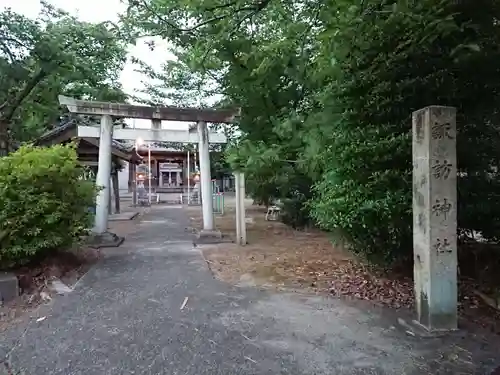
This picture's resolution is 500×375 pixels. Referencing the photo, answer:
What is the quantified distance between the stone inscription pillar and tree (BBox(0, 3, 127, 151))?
579cm

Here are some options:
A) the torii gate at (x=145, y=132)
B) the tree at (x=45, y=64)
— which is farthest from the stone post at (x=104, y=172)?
the tree at (x=45, y=64)

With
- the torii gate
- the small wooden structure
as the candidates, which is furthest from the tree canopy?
the small wooden structure

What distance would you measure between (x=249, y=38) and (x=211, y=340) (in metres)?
7.30

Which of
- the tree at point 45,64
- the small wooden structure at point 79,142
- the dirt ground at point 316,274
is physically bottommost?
the dirt ground at point 316,274

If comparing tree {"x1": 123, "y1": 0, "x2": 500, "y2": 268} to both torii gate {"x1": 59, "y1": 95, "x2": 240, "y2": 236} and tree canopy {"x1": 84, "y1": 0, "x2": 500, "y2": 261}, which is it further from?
torii gate {"x1": 59, "y1": 95, "x2": 240, "y2": 236}

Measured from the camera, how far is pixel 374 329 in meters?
3.46

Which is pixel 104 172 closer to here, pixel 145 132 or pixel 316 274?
pixel 145 132

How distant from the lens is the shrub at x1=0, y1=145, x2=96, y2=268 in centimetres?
501

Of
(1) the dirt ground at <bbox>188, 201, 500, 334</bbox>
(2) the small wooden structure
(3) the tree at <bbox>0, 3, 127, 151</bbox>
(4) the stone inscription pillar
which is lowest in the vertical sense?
(1) the dirt ground at <bbox>188, 201, 500, 334</bbox>

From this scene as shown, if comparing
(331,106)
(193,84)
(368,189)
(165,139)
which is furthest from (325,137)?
(193,84)

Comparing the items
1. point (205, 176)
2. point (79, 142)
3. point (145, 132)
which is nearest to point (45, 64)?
point (79, 142)

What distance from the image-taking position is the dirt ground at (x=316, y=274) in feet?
14.1

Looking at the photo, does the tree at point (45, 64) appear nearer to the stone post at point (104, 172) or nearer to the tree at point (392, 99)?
the stone post at point (104, 172)

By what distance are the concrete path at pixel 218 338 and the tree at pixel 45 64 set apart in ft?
16.6
